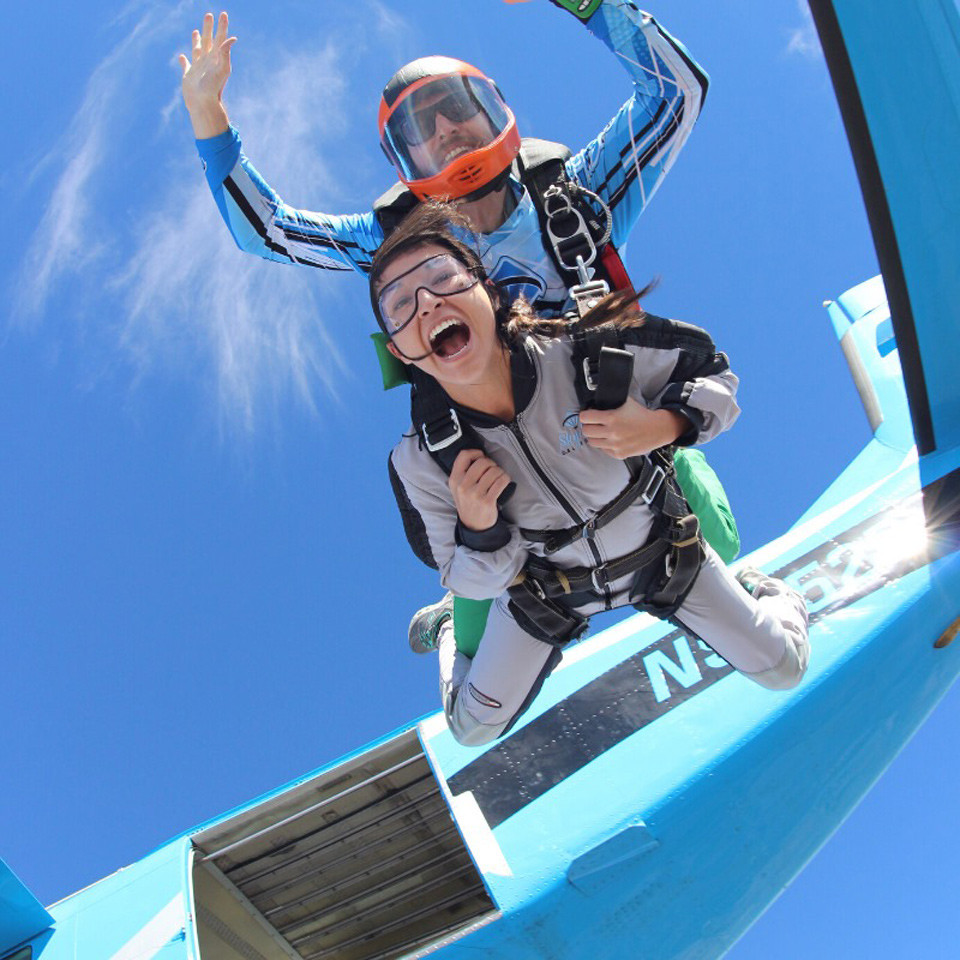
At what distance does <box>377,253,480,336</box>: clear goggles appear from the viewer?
2.53 meters

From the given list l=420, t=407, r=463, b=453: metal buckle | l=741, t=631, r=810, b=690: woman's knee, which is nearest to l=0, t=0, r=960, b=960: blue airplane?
l=741, t=631, r=810, b=690: woman's knee

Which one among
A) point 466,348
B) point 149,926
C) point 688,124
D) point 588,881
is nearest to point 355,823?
point 149,926

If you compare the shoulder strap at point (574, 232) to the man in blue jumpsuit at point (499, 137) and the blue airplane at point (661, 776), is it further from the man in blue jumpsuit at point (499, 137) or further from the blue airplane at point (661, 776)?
the blue airplane at point (661, 776)

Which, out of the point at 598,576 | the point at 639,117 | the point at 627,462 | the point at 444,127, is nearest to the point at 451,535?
the point at 598,576

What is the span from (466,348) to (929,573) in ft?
12.6

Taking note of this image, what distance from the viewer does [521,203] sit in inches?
130

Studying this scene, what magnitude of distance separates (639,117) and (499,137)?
68 centimetres

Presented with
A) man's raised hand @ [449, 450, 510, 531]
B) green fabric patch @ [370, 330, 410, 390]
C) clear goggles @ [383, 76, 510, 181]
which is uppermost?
clear goggles @ [383, 76, 510, 181]

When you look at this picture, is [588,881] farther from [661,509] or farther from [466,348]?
[466,348]

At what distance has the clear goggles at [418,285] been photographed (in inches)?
99.5

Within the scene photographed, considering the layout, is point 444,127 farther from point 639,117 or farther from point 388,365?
point 388,365

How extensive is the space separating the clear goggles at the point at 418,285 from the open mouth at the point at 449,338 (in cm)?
10

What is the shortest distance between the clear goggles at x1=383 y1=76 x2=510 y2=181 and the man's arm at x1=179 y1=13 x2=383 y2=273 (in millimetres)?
482

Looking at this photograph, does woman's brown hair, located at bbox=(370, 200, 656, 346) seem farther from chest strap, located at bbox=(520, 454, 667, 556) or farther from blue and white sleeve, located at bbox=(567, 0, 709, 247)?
blue and white sleeve, located at bbox=(567, 0, 709, 247)
